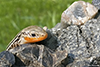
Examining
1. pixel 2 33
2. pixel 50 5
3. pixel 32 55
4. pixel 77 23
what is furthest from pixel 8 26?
pixel 32 55

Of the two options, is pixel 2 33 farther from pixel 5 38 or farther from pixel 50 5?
pixel 50 5

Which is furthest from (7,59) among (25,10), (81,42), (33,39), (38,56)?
(25,10)

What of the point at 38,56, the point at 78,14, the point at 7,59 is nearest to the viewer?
the point at 7,59

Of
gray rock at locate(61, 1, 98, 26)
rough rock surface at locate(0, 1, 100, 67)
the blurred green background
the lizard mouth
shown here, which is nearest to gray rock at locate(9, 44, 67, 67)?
rough rock surface at locate(0, 1, 100, 67)

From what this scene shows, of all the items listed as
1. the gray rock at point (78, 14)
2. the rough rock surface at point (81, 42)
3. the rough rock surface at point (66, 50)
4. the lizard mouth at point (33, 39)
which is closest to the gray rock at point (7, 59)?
the rough rock surface at point (66, 50)

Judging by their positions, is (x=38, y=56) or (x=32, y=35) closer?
(x=38, y=56)

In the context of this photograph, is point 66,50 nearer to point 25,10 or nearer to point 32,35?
point 32,35

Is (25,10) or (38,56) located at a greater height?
(25,10)
